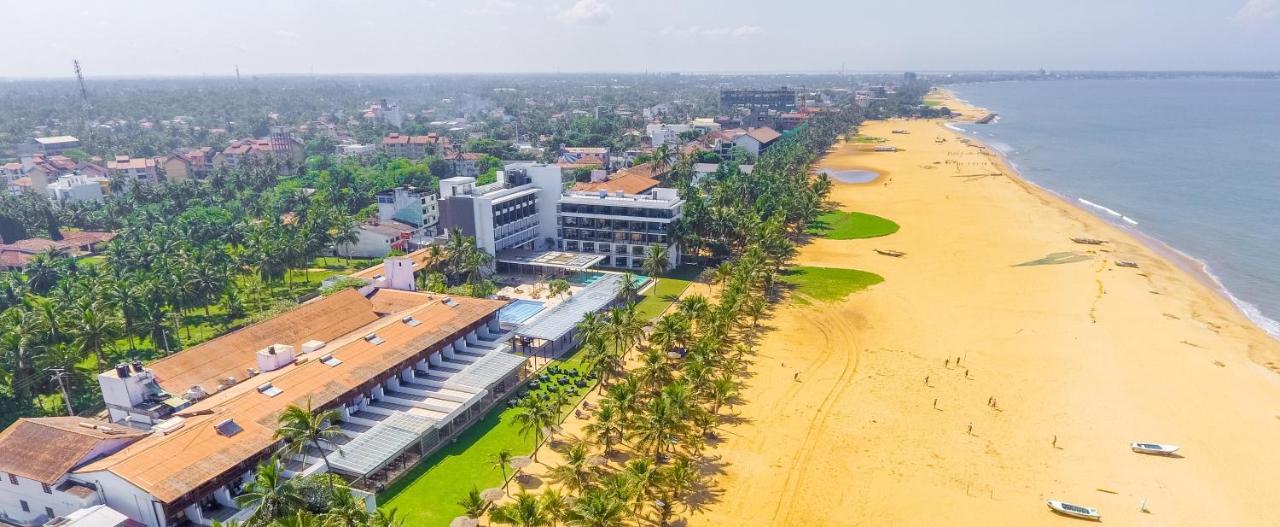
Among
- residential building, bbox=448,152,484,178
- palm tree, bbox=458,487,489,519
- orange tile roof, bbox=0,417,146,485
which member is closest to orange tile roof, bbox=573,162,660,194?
residential building, bbox=448,152,484,178

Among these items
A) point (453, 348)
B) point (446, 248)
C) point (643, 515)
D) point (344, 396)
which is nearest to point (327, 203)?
point (446, 248)

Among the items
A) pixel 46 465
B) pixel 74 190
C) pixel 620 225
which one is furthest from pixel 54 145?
pixel 46 465

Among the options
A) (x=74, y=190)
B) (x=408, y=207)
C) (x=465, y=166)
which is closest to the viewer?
(x=408, y=207)

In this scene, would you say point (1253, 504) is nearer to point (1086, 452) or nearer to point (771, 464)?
point (1086, 452)

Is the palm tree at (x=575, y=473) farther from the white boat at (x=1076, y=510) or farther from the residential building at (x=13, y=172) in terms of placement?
the residential building at (x=13, y=172)

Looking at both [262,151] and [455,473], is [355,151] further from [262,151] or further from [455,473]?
[455,473]

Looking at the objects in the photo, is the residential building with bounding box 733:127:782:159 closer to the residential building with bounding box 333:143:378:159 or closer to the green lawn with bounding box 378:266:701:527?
the residential building with bounding box 333:143:378:159

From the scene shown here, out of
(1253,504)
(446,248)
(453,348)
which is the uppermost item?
(446,248)
